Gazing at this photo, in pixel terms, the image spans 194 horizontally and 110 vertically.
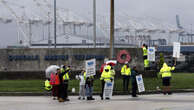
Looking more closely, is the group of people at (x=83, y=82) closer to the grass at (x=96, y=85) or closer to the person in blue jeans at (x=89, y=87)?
the person in blue jeans at (x=89, y=87)

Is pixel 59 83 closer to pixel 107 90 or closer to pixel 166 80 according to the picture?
pixel 107 90

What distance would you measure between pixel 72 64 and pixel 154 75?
8.45 meters

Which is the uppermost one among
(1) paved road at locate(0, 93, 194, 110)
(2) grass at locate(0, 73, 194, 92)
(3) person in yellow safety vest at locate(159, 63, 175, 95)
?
(3) person in yellow safety vest at locate(159, 63, 175, 95)

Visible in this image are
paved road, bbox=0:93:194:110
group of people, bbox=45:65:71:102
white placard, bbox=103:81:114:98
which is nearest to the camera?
paved road, bbox=0:93:194:110

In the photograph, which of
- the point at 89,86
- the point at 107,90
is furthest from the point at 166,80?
the point at 89,86

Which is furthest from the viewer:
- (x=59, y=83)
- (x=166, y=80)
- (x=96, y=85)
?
(x=96, y=85)

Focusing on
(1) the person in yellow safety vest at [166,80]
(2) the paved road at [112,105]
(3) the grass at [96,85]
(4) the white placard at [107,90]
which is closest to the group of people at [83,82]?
(1) the person in yellow safety vest at [166,80]

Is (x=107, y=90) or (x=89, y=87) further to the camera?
(x=89, y=87)

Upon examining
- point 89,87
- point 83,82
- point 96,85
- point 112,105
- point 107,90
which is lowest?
point 112,105

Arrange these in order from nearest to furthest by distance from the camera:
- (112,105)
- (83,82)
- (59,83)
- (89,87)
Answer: (112,105)
(59,83)
(89,87)
(83,82)

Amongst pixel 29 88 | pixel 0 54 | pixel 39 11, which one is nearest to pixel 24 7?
pixel 39 11

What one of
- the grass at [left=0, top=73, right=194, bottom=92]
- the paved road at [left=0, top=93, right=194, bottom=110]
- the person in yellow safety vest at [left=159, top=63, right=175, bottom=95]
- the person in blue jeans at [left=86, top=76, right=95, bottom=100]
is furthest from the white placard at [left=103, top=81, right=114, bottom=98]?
the grass at [left=0, top=73, right=194, bottom=92]

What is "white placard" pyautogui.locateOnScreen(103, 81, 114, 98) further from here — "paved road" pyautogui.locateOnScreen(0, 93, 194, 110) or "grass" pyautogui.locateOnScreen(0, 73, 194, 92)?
"grass" pyautogui.locateOnScreen(0, 73, 194, 92)

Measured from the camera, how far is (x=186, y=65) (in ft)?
187
